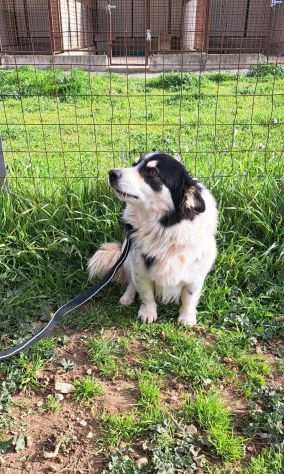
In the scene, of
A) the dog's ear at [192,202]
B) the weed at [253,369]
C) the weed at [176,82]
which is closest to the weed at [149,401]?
the weed at [253,369]

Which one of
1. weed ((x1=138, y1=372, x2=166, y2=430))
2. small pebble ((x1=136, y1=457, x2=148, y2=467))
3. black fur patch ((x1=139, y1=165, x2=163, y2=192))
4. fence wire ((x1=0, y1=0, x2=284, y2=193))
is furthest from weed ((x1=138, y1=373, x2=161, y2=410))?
fence wire ((x1=0, y1=0, x2=284, y2=193))

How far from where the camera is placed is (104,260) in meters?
2.54

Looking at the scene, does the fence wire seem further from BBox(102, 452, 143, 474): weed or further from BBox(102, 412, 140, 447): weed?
BBox(102, 452, 143, 474): weed

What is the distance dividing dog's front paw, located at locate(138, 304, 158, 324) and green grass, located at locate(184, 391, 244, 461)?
0.57 meters

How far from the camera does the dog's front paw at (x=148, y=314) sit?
96.0 inches

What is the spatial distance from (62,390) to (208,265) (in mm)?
1004

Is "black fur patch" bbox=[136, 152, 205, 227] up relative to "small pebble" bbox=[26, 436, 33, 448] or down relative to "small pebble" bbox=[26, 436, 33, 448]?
up

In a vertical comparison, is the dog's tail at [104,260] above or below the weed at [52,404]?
above

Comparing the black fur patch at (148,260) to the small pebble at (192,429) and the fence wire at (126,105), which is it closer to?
the small pebble at (192,429)

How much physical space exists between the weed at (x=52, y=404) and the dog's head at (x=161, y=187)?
3.31 feet

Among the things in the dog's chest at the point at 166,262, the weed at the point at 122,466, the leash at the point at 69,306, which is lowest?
the weed at the point at 122,466

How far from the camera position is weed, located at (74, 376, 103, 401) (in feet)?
6.54

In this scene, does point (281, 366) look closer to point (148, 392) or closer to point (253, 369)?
point (253, 369)

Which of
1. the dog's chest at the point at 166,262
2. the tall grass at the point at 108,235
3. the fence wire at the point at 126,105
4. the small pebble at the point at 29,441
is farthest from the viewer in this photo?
the fence wire at the point at 126,105
